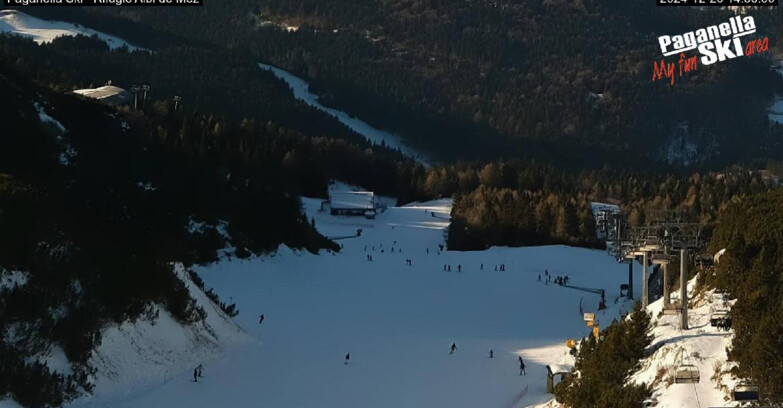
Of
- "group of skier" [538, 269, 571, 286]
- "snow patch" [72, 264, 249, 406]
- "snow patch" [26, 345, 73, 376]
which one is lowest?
"group of skier" [538, 269, 571, 286]

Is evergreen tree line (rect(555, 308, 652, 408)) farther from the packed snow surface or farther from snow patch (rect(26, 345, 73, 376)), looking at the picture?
snow patch (rect(26, 345, 73, 376))

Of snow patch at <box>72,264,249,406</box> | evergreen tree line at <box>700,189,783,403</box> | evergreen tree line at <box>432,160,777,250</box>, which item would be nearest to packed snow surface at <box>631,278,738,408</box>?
evergreen tree line at <box>700,189,783,403</box>

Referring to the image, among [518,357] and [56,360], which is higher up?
[56,360]

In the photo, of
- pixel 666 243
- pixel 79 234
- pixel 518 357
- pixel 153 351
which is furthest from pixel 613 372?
pixel 79 234

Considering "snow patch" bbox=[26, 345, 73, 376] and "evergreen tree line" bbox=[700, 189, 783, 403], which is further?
"snow patch" bbox=[26, 345, 73, 376]

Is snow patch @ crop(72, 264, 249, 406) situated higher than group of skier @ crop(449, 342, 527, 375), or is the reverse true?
snow patch @ crop(72, 264, 249, 406)

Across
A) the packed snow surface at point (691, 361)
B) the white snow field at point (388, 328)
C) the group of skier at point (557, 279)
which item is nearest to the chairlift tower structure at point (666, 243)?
the packed snow surface at point (691, 361)

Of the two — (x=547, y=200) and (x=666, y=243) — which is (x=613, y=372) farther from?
(x=547, y=200)

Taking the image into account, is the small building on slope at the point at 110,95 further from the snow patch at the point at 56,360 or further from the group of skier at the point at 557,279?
the snow patch at the point at 56,360

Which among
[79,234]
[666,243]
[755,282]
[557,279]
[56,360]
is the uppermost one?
[79,234]
